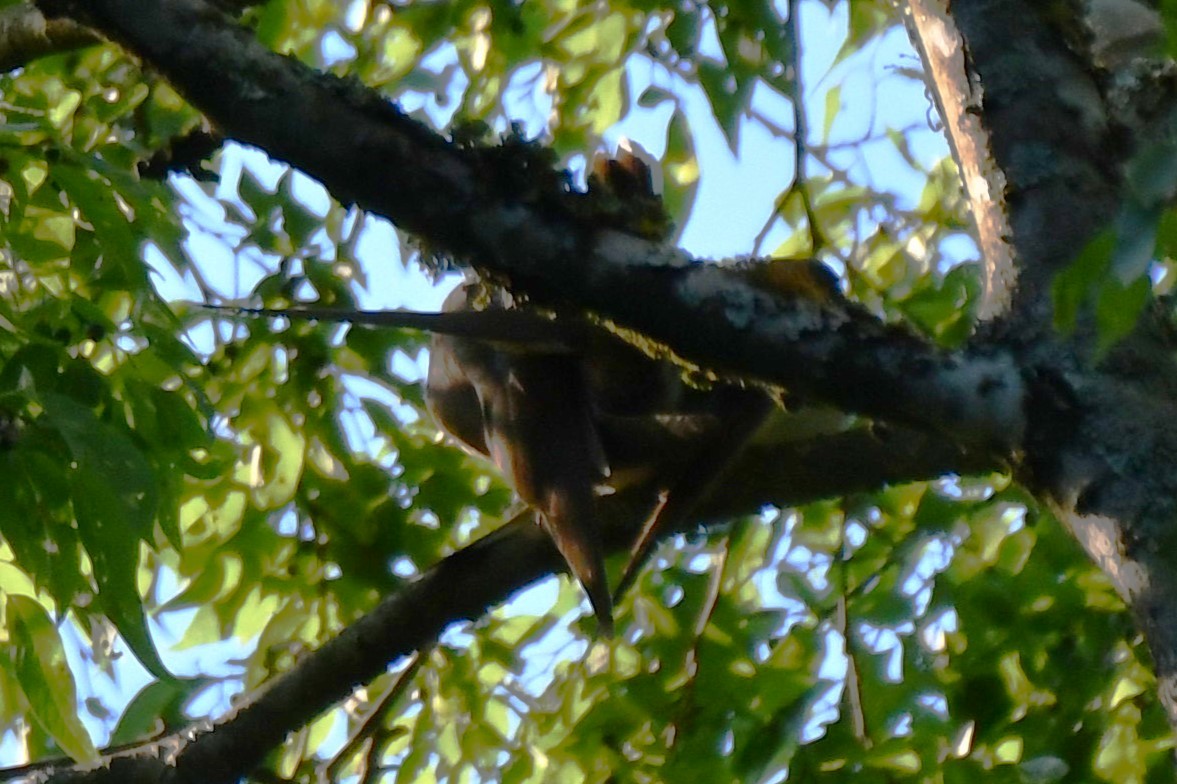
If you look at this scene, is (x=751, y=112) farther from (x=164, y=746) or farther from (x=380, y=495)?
(x=164, y=746)

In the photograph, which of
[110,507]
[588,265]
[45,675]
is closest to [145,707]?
[45,675]

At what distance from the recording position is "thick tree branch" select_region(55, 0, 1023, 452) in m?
1.06

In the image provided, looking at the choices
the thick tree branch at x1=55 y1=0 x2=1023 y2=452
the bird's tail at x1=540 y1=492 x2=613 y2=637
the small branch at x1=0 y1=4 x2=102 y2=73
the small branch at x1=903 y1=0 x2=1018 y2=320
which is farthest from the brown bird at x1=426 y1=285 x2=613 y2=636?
the small branch at x1=0 y1=4 x2=102 y2=73

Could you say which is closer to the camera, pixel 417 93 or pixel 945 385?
pixel 945 385

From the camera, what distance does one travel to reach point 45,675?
1.23m

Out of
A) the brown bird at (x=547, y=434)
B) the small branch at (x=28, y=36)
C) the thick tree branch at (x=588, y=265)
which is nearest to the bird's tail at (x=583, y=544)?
the brown bird at (x=547, y=434)

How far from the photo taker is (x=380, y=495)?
73.8 inches

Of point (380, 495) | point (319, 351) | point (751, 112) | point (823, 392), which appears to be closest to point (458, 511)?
point (380, 495)

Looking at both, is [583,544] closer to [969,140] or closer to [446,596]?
[446,596]

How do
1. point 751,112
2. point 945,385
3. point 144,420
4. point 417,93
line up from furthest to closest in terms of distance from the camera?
point 751,112 → point 417,93 → point 144,420 → point 945,385

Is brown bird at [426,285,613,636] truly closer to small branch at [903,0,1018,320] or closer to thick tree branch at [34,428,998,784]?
thick tree branch at [34,428,998,784]

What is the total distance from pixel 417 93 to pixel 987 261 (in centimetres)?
124

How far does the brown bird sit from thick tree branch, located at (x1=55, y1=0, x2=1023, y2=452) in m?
0.32

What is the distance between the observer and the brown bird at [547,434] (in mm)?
1501
